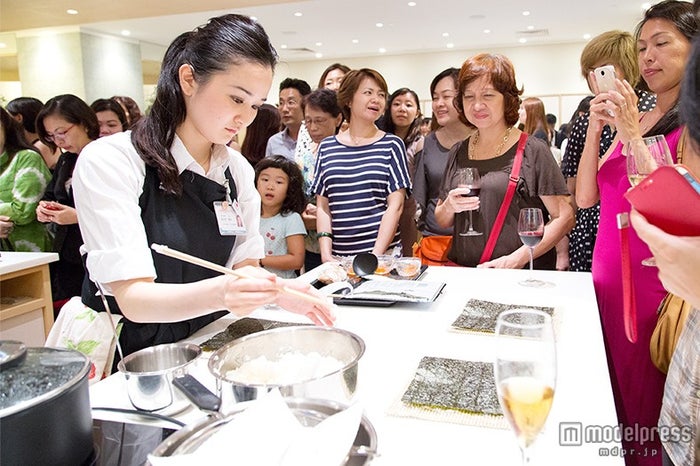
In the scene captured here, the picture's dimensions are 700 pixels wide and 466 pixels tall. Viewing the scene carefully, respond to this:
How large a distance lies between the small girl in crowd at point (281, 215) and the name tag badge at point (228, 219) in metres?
1.38

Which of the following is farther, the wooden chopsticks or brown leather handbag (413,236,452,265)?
brown leather handbag (413,236,452,265)

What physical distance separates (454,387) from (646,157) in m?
0.99

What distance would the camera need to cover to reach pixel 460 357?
130 centimetres

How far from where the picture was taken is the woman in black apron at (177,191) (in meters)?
1.28

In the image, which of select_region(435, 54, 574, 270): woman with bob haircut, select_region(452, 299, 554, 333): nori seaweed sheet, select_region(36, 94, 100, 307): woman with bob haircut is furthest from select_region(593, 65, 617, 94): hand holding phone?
select_region(36, 94, 100, 307): woman with bob haircut

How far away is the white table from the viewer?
0.90m

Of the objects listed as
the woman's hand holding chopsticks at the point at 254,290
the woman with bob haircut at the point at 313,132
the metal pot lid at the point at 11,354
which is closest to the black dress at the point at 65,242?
the woman with bob haircut at the point at 313,132

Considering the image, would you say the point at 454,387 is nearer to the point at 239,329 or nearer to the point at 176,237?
the point at 239,329

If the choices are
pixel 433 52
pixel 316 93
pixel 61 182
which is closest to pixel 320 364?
pixel 316 93

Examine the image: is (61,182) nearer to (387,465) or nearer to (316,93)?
(316,93)

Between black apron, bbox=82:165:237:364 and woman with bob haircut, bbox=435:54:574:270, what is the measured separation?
1099 millimetres

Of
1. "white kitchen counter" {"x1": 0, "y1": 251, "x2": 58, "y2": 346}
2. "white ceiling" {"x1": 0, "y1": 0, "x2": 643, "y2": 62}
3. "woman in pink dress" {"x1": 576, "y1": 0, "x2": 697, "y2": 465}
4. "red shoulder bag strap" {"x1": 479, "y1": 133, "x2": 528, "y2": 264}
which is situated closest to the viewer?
"woman in pink dress" {"x1": 576, "y1": 0, "x2": 697, "y2": 465}

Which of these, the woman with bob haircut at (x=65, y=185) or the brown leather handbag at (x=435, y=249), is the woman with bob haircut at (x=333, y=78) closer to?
the woman with bob haircut at (x=65, y=185)

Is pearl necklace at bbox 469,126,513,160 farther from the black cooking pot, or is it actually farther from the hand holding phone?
the black cooking pot
